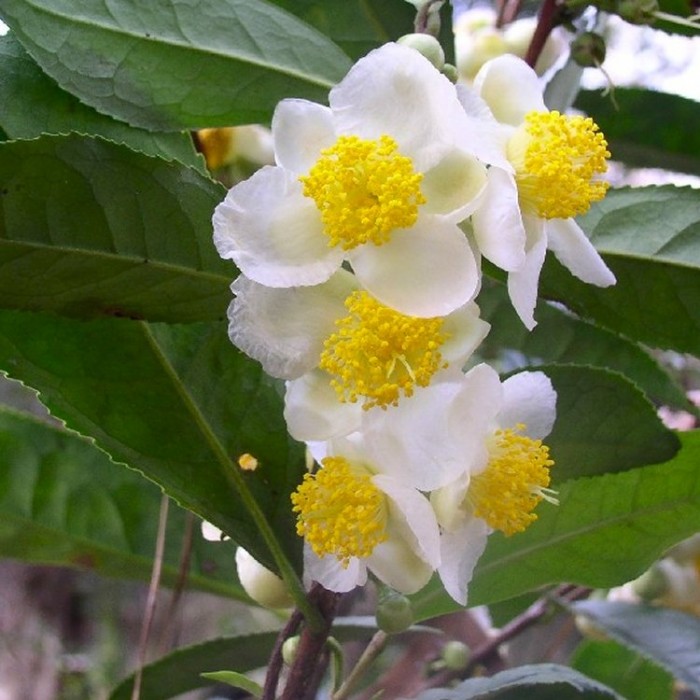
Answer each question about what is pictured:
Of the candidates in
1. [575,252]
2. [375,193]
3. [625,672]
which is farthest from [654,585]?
[375,193]

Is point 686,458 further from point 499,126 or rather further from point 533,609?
point 533,609

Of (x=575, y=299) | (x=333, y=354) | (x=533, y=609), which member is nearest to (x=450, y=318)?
(x=333, y=354)

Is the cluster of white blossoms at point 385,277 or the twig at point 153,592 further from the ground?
the cluster of white blossoms at point 385,277

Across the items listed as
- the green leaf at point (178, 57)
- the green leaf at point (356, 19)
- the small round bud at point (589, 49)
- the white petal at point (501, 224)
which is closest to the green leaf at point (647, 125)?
the small round bud at point (589, 49)

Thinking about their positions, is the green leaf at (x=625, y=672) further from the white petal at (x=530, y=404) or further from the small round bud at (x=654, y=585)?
the white petal at (x=530, y=404)

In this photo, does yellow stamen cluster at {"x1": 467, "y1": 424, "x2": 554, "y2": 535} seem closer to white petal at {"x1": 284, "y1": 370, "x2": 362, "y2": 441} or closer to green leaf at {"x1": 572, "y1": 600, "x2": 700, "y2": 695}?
white petal at {"x1": 284, "y1": 370, "x2": 362, "y2": 441}

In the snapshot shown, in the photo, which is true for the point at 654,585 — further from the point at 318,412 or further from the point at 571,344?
the point at 318,412
